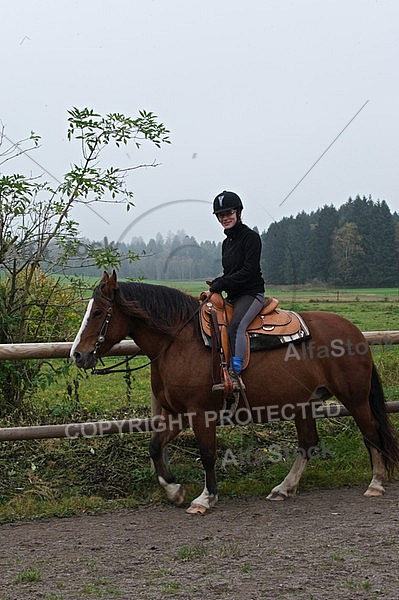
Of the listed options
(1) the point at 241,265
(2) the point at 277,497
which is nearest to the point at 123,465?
(2) the point at 277,497

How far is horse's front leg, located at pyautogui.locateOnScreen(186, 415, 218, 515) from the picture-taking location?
5.38 m

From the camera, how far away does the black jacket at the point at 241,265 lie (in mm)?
5441

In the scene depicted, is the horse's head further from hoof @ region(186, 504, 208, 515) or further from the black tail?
the black tail

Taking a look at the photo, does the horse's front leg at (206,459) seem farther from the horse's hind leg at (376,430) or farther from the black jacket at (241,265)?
the horse's hind leg at (376,430)

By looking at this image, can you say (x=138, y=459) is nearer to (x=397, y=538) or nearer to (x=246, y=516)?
(x=246, y=516)

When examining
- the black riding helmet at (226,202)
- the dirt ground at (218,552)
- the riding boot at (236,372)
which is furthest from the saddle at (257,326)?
the dirt ground at (218,552)

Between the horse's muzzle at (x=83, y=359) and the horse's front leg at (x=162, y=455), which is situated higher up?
the horse's muzzle at (x=83, y=359)

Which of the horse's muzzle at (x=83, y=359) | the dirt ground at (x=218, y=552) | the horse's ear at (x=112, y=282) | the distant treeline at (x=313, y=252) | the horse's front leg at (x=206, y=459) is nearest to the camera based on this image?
the dirt ground at (x=218, y=552)

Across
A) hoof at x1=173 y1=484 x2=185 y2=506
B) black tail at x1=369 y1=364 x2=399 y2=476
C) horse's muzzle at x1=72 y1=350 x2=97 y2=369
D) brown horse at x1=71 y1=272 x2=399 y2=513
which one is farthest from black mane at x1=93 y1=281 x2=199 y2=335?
black tail at x1=369 y1=364 x2=399 y2=476

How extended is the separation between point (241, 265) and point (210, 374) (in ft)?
3.03

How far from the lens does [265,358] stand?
5574mm

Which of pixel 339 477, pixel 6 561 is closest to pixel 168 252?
pixel 339 477

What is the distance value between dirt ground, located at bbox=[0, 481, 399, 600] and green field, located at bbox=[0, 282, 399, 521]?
0.34m

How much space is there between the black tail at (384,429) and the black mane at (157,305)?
172cm
